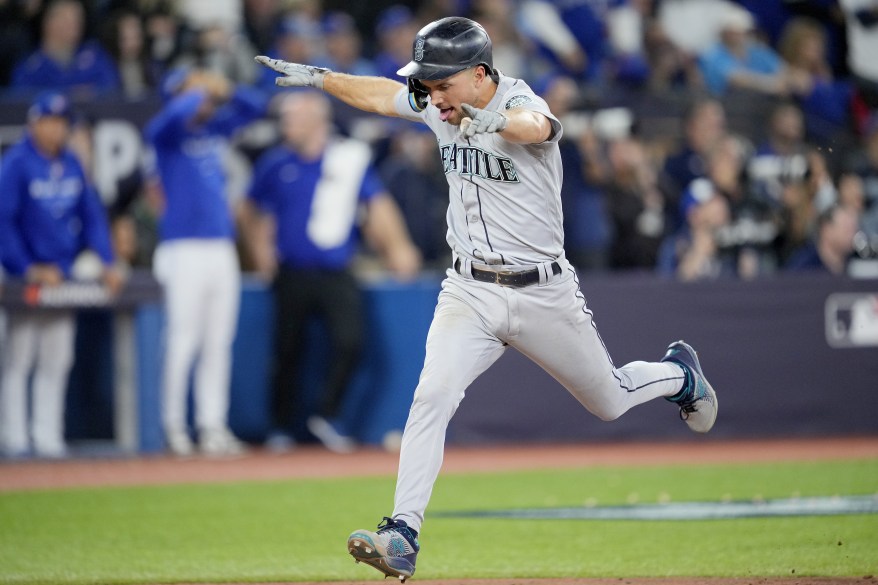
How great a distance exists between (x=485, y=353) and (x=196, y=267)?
5.70m

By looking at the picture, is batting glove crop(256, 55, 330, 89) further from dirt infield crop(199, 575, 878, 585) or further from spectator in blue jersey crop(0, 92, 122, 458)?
spectator in blue jersey crop(0, 92, 122, 458)

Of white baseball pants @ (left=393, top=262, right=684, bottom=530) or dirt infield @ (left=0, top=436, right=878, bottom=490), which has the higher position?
white baseball pants @ (left=393, top=262, right=684, bottom=530)

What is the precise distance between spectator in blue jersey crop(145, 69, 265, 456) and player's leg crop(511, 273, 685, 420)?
215 inches

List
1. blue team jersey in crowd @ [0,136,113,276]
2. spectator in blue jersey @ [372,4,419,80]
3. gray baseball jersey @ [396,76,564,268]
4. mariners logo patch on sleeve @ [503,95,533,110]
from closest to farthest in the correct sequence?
mariners logo patch on sleeve @ [503,95,533,110] → gray baseball jersey @ [396,76,564,268] → blue team jersey in crowd @ [0,136,113,276] → spectator in blue jersey @ [372,4,419,80]

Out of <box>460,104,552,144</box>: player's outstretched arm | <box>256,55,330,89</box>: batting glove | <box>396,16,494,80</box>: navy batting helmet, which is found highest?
<box>396,16,494,80</box>: navy batting helmet

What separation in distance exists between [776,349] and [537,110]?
21.8 ft

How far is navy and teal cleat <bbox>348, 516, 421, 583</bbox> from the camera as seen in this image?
4891mm

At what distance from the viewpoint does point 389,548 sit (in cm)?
496

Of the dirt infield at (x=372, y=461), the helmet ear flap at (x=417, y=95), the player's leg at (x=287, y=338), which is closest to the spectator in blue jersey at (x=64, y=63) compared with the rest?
the player's leg at (x=287, y=338)

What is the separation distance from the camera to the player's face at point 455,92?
5.30 metres

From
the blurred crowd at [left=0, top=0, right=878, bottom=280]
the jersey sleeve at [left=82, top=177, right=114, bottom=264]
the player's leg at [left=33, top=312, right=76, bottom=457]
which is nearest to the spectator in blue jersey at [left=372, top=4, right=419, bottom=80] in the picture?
the blurred crowd at [left=0, top=0, right=878, bottom=280]

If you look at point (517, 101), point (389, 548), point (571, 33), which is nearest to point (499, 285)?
point (517, 101)

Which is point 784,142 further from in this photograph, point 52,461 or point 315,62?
point 52,461

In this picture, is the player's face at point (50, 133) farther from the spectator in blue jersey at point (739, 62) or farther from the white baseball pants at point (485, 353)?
the spectator in blue jersey at point (739, 62)
